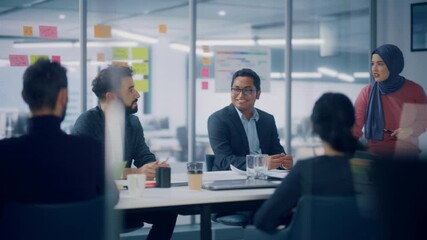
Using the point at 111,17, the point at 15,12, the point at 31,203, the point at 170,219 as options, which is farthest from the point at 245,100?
the point at 31,203

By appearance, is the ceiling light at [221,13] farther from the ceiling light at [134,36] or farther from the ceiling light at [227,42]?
the ceiling light at [134,36]

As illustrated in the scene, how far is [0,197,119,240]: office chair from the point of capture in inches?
74.4

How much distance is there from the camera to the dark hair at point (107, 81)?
3.32 meters

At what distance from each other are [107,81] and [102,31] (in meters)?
1.08

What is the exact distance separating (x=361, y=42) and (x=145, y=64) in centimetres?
209

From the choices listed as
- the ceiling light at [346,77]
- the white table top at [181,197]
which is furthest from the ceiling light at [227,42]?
the white table top at [181,197]

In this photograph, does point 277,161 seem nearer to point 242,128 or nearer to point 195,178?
point 242,128

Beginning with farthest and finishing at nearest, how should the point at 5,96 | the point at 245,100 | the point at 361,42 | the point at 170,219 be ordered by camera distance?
the point at 361,42 < the point at 5,96 < the point at 245,100 < the point at 170,219

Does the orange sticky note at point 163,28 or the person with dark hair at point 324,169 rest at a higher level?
the orange sticky note at point 163,28

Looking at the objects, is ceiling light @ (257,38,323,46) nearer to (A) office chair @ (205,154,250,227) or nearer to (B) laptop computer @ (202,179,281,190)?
(A) office chair @ (205,154,250,227)

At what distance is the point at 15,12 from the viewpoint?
4055 millimetres

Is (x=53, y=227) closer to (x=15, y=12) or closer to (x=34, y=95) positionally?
(x=34, y=95)

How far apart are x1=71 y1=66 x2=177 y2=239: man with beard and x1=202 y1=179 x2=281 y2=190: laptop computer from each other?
43 cm

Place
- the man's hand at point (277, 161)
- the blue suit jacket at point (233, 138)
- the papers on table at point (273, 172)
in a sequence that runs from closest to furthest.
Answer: the papers on table at point (273, 172) < the man's hand at point (277, 161) < the blue suit jacket at point (233, 138)
